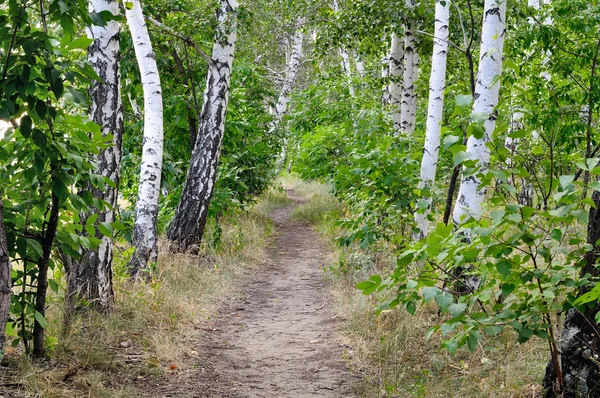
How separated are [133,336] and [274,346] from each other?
1498mm

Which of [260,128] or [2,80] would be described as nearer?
[2,80]

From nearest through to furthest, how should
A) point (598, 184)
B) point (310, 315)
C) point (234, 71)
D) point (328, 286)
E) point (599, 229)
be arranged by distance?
point (598, 184) → point (599, 229) → point (310, 315) → point (328, 286) → point (234, 71)

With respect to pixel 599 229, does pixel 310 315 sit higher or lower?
lower

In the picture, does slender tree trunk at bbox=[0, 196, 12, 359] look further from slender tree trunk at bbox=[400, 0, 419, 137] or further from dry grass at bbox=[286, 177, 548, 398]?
slender tree trunk at bbox=[400, 0, 419, 137]

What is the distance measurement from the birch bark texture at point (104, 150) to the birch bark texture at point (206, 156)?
350 centimetres

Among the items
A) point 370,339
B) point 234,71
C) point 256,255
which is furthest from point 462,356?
point 234,71

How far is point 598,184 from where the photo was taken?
251 centimetres

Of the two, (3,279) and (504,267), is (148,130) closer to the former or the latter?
(3,279)

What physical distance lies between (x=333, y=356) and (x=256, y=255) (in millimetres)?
4865

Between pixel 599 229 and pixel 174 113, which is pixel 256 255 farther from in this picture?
pixel 599 229

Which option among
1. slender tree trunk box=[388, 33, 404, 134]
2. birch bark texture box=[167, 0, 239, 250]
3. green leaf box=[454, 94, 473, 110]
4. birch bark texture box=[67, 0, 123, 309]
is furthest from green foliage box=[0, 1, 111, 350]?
slender tree trunk box=[388, 33, 404, 134]

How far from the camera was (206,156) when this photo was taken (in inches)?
350

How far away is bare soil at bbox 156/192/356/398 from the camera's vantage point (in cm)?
477

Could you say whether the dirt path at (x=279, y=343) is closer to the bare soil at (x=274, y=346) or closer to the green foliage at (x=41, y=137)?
the bare soil at (x=274, y=346)
